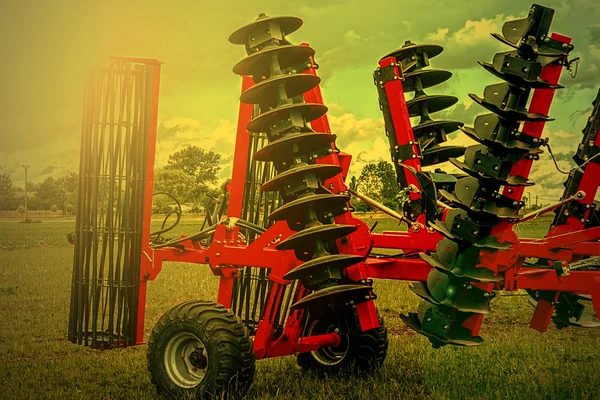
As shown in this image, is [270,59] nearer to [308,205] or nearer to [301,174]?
[301,174]

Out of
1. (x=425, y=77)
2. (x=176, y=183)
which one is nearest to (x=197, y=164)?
(x=176, y=183)

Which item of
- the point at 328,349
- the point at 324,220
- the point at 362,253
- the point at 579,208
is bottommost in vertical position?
the point at 328,349

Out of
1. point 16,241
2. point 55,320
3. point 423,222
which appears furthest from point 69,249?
point 423,222

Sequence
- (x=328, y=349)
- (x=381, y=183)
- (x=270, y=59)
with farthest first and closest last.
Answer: (x=381, y=183)
(x=328, y=349)
(x=270, y=59)

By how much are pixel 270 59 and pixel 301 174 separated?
26.7 inches

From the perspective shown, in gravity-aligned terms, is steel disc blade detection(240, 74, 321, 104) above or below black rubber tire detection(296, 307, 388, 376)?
above

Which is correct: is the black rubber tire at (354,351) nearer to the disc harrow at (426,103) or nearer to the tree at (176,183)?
the disc harrow at (426,103)

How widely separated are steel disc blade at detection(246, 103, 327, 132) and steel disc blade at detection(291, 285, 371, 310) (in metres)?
0.98

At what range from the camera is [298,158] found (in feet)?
13.8

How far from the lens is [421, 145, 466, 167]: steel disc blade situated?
570 centimetres

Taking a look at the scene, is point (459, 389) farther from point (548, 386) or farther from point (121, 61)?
point (121, 61)

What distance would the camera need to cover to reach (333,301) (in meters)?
4.06

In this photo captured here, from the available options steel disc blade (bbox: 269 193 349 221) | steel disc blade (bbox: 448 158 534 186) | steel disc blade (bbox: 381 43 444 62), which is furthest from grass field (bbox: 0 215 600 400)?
steel disc blade (bbox: 381 43 444 62)

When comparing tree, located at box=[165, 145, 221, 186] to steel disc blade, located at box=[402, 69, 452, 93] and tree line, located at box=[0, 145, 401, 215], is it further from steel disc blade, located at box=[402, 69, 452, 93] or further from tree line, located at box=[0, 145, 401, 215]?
steel disc blade, located at box=[402, 69, 452, 93]
